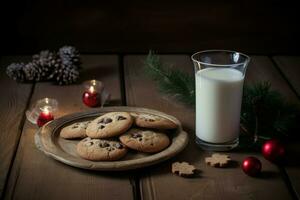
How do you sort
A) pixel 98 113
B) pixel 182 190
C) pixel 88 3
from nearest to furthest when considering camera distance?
1. pixel 182 190
2. pixel 98 113
3. pixel 88 3

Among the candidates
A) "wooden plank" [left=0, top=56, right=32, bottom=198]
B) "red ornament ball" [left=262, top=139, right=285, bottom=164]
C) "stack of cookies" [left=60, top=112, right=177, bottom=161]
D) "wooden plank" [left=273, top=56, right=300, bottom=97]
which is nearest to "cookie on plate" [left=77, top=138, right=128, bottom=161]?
"stack of cookies" [left=60, top=112, right=177, bottom=161]

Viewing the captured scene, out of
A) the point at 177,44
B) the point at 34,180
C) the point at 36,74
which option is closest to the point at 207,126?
the point at 34,180

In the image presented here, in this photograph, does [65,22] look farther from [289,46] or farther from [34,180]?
[34,180]

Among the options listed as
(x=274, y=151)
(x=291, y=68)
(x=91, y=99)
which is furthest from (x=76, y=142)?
(x=291, y=68)

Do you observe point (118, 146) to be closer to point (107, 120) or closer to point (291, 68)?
point (107, 120)

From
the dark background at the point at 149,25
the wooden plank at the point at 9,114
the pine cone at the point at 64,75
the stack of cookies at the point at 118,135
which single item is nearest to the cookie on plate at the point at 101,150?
the stack of cookies at the point at 118,135

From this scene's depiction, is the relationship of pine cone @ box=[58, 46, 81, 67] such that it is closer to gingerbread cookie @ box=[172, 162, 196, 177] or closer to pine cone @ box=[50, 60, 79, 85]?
pine cone @ box=[50, 60, 79, 85]
